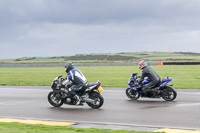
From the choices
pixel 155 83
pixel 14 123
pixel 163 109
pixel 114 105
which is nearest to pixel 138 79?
pixel 155 83

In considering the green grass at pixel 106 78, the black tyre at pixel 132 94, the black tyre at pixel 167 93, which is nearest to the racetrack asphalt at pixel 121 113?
the black tyre at pixel 167 93

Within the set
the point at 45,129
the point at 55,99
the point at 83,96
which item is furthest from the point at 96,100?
the point at 45,129

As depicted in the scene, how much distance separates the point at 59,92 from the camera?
1257 cm

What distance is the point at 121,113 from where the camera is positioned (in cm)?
1114

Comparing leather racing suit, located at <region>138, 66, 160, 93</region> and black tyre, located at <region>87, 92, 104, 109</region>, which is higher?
leather racing suit, located at <region>138, 66, 160, 93</region>

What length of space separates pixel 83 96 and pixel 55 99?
1.27m

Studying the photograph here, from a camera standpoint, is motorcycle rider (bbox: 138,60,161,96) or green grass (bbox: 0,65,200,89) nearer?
motorcycle rider (bbox: 138,60,161,96)

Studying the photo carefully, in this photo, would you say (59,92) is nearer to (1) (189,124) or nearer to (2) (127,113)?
(2) (127,113)

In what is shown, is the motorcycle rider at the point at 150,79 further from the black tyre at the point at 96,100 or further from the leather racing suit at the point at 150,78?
the black tyre at the point at 96,100

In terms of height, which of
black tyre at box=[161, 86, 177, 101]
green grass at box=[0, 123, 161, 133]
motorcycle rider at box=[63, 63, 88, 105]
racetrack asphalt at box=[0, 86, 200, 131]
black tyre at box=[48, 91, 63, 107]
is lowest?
green grass at box=[0, 123, 161, 133]

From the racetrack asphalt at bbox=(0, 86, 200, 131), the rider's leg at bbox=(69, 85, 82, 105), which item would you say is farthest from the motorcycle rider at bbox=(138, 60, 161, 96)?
the rider's leg at bbox=(69, 85, 82, 105)

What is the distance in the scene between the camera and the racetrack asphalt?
9.16m

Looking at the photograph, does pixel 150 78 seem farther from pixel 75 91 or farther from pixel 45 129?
pixel 45 129

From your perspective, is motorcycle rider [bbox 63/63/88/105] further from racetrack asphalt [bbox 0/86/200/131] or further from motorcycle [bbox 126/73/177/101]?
motorcycle [bbox 126/73/177/101]
